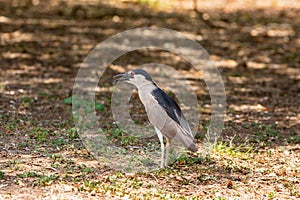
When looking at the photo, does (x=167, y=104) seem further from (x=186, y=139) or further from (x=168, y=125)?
(x=186, y=139)

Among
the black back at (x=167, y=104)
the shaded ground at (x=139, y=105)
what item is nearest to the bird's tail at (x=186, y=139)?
the black back at (x=167, y=104)

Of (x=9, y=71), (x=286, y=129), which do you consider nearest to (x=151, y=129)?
(x=286, y=129)

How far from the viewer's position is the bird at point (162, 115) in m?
5.41

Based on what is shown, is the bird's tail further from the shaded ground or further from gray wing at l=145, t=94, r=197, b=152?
the shaded ground

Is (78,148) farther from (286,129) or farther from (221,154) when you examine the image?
(286,129)

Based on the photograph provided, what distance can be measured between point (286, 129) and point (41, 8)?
9.44 m

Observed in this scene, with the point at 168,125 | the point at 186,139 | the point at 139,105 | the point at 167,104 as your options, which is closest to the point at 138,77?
the point at 167,104

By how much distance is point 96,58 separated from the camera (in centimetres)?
1111

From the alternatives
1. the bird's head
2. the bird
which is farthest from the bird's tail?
the bird's head

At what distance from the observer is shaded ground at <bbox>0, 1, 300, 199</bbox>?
5.22 meters

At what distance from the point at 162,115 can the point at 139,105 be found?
9.45 ft

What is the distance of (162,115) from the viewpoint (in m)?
5.46

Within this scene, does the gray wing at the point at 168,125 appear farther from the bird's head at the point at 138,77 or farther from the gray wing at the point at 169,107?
the bird's head at the point at 138,77

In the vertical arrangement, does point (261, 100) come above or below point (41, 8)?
below
